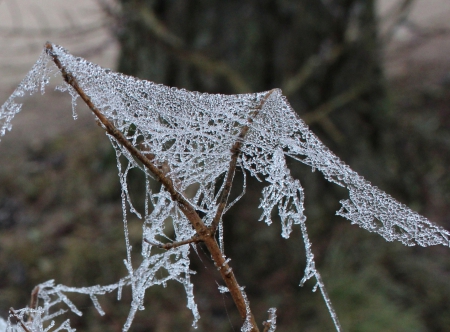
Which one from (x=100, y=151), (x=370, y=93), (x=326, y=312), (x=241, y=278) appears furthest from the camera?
(x=100, y=151)

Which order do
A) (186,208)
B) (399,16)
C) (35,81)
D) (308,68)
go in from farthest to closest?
1. (399,16)
2. (308,68)
3. (35,81)
4. (186,208)

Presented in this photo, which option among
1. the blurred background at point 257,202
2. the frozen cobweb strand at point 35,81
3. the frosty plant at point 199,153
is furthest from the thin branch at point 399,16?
the frozen cobweb strand at point 35,81

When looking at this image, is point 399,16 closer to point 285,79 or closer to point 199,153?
point 285,79

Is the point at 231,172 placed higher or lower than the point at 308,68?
lower

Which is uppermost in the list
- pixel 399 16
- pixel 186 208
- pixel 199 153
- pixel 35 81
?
pixel 399 16

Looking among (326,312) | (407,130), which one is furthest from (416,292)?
(407,130)

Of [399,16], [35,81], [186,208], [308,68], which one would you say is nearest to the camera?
[186,208]

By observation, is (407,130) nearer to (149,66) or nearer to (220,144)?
(149,66)

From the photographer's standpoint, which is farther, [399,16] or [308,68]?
[399,16]

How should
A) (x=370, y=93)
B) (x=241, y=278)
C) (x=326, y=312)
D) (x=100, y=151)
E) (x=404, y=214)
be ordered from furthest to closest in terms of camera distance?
(x=100, y=151), (x=370, y=93), (x=241, y=278), (x=326, y=312), (x=404, y=214)

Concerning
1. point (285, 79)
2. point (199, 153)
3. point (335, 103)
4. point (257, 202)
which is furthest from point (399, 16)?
point (199, 153)
